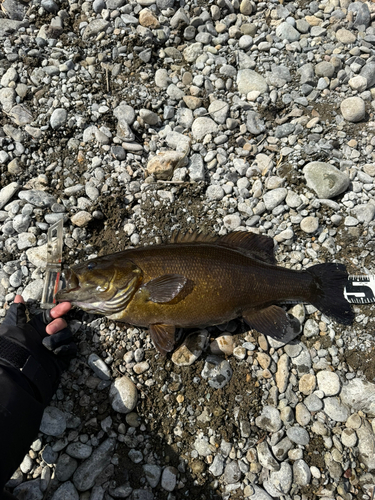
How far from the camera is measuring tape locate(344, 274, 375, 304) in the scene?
414 cm

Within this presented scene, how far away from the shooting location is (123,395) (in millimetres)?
3787

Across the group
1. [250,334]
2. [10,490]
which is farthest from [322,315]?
[10,490]

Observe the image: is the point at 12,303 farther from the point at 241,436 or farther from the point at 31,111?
the point at 241,436

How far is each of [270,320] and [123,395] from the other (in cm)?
189

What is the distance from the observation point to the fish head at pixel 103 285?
358cm

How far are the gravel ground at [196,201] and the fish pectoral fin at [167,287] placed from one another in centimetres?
79

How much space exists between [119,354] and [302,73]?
472cm

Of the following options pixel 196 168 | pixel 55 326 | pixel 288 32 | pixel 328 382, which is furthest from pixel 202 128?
pixel 328 382

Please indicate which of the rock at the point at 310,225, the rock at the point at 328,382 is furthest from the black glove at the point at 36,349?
the rock at the point at 310,225

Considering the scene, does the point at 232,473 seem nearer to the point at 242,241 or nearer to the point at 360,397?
the point at 360,397

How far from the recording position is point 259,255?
4090 millimetres

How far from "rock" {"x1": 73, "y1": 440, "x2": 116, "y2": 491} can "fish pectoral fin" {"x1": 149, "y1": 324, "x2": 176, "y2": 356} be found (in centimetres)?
119

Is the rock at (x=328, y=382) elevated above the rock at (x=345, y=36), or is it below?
below

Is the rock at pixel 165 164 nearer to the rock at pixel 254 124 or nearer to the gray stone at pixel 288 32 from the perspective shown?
the rock at pixel 254 124
